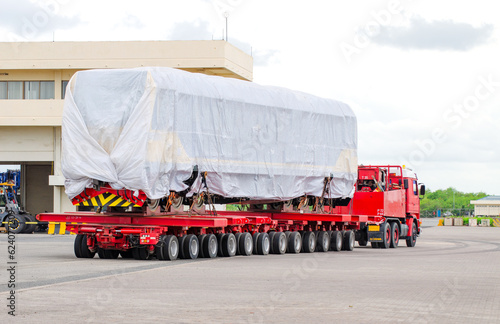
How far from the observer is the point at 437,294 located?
50.2 feet

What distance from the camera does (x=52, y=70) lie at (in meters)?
51.9

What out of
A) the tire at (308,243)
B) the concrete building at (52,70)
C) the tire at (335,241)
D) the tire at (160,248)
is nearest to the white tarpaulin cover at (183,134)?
the tire at (160,248)

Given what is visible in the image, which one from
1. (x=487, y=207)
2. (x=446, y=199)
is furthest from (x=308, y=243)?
(x=446, y=199)

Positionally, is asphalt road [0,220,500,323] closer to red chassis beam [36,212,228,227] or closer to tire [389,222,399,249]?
red chassis beam [36,212,228,227]

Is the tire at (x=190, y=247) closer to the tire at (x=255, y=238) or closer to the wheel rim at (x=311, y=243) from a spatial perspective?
the tire at (x=255, y=238)

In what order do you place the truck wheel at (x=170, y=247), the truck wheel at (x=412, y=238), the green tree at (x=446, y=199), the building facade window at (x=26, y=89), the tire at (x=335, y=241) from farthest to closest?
the green tree at (x=446, y=199) → the building facade window at (x=26, y=89) → the truck wheel at (x=412, y=238) → the tire at (x=335, y=241) → the truck wheel at (x=170, y=247)

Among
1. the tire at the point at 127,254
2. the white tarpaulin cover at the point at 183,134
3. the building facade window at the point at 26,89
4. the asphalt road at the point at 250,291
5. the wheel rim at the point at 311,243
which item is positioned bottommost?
the asphalt road at the point at 250,291

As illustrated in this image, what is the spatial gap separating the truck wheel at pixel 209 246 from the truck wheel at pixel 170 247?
1.22 metres

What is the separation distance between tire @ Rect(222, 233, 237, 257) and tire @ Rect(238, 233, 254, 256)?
521mm

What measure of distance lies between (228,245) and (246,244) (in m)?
1.00

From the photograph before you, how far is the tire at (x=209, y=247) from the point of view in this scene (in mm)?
24562

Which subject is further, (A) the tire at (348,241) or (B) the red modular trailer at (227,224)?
(A) the tire at (348,241)

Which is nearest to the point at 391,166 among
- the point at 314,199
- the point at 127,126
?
the point at 314,199

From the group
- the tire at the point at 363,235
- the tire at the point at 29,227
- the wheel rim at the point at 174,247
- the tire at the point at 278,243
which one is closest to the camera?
the wheel rim at the point at 174,247
